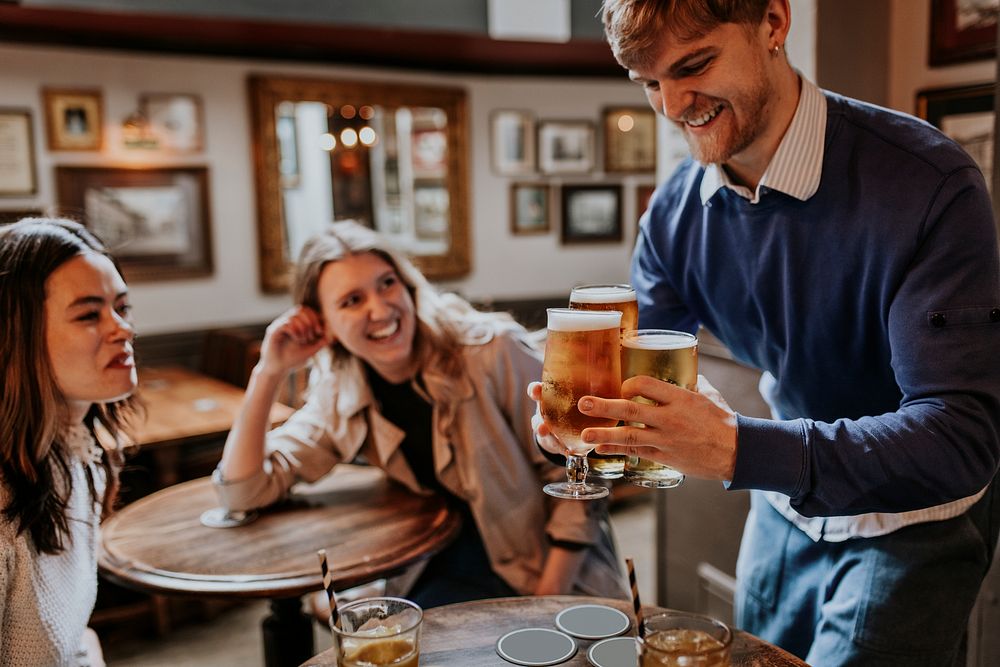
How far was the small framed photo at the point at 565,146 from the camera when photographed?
23.5 feet

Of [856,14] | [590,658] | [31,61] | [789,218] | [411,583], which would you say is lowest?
[411,583]

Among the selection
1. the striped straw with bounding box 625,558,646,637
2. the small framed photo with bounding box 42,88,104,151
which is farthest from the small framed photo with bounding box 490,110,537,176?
the striped straw with bounding box 625,558,646,637

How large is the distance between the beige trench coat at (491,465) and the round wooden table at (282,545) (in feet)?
0.29

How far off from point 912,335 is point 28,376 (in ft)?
5.12

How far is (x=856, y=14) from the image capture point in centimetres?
252

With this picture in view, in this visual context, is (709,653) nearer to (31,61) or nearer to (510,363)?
(510,363)

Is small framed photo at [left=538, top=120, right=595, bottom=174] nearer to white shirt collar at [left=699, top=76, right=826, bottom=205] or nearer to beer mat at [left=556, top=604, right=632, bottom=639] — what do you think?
white shirt collar at [left=699, top=76, right=826, bottom=205]

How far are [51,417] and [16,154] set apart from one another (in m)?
4.12

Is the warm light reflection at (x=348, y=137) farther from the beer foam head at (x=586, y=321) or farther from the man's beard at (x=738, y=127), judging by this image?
the beer foam head at (x=586, y=321)

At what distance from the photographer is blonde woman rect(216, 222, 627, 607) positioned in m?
2.22

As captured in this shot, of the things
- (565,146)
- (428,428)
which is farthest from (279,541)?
(565,146)

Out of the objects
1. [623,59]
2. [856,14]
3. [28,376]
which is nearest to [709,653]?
[623,59]

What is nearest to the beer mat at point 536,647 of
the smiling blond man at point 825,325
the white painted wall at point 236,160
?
the smiling blond man at point 825,325

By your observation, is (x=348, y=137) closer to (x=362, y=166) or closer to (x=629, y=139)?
(x=362, y=166)
